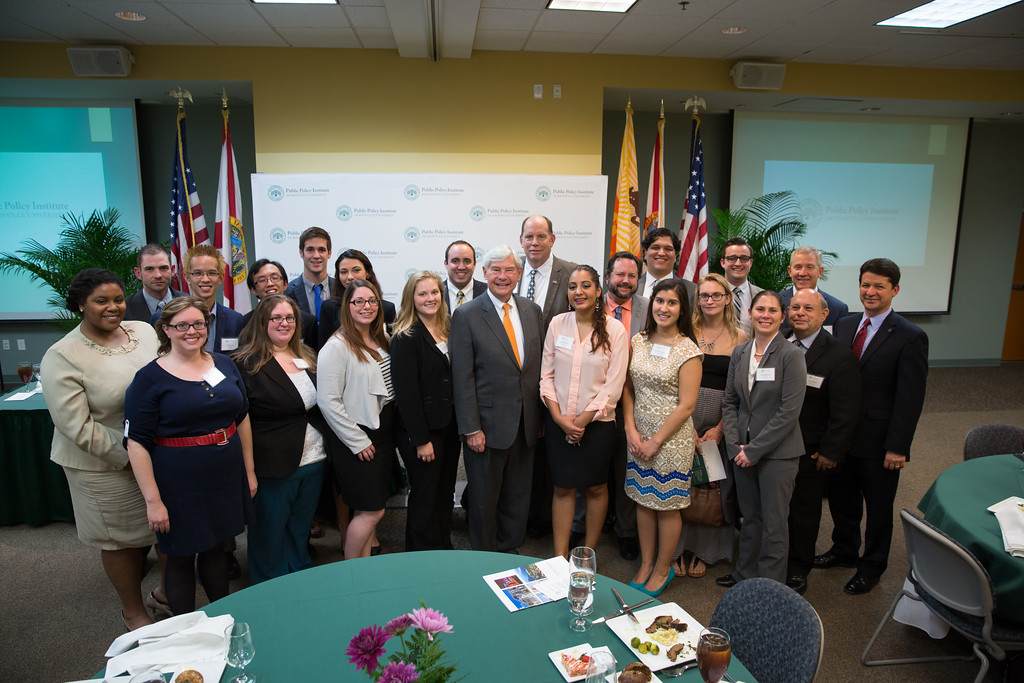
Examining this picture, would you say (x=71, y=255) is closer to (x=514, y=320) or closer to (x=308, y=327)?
(x=308, y=327)

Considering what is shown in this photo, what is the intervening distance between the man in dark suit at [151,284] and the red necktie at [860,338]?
4047 mm

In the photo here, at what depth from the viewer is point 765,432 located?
9.51ft

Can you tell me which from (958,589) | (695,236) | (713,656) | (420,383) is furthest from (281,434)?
(695,236)

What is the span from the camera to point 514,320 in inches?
123

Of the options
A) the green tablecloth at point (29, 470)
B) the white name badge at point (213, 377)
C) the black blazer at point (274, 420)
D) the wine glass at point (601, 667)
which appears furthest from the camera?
the green tablecloth at point (29, 470)

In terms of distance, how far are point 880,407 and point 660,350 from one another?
1.28m

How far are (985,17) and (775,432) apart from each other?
504cm

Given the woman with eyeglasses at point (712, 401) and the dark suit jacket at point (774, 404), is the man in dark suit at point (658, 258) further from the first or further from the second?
the dark suit jacket at point (774, 404)

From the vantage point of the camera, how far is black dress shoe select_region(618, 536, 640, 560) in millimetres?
3557

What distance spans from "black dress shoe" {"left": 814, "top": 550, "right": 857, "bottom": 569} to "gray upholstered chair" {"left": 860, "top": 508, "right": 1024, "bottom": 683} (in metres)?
0.99

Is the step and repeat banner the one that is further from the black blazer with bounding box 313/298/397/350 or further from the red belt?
the red belt

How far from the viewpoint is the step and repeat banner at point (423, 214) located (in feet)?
19.6

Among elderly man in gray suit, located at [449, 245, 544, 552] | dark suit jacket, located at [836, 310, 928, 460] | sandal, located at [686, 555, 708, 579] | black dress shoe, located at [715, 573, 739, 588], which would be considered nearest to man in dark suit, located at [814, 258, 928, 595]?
dark suit jacket, located at [836, 310, 928, 460]

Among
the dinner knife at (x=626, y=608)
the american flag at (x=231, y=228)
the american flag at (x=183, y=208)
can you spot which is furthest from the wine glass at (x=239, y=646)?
the american flag at (x=183, y=208)
